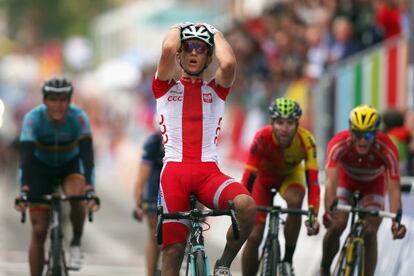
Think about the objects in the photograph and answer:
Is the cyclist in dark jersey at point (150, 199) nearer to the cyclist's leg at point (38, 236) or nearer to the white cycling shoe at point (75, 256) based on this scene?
the white cycling shoe at point (75, 256)

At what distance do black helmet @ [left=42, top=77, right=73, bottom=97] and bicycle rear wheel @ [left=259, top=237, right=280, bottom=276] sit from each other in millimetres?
2468

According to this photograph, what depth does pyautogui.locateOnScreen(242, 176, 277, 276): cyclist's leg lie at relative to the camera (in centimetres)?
1359

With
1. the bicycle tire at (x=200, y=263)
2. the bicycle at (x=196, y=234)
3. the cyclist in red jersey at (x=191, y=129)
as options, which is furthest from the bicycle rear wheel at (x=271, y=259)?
the bicycle tire at (x=200, y=263)

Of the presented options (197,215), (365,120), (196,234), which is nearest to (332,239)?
(365,120)

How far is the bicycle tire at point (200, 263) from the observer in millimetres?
10328

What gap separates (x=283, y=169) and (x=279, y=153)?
0.31m

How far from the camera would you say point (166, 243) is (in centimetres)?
1060

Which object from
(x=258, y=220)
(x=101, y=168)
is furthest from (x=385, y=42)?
(x=101, y=168)

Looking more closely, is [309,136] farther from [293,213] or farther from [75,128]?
[75,128]

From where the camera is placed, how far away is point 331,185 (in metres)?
12.7

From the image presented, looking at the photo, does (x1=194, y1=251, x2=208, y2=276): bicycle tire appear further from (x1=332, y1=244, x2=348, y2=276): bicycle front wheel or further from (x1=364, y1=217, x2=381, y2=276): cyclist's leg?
(x1=364, y1=217, x2=381, y2=276): cyclist's leg

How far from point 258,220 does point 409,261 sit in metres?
1.47

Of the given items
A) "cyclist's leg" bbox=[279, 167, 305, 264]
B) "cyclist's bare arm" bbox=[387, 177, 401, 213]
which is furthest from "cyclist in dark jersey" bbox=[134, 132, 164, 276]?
"cyclist's bare arm" bbox=[387, 177, 401, 213]

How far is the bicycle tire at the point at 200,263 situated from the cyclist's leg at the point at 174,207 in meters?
0.26
